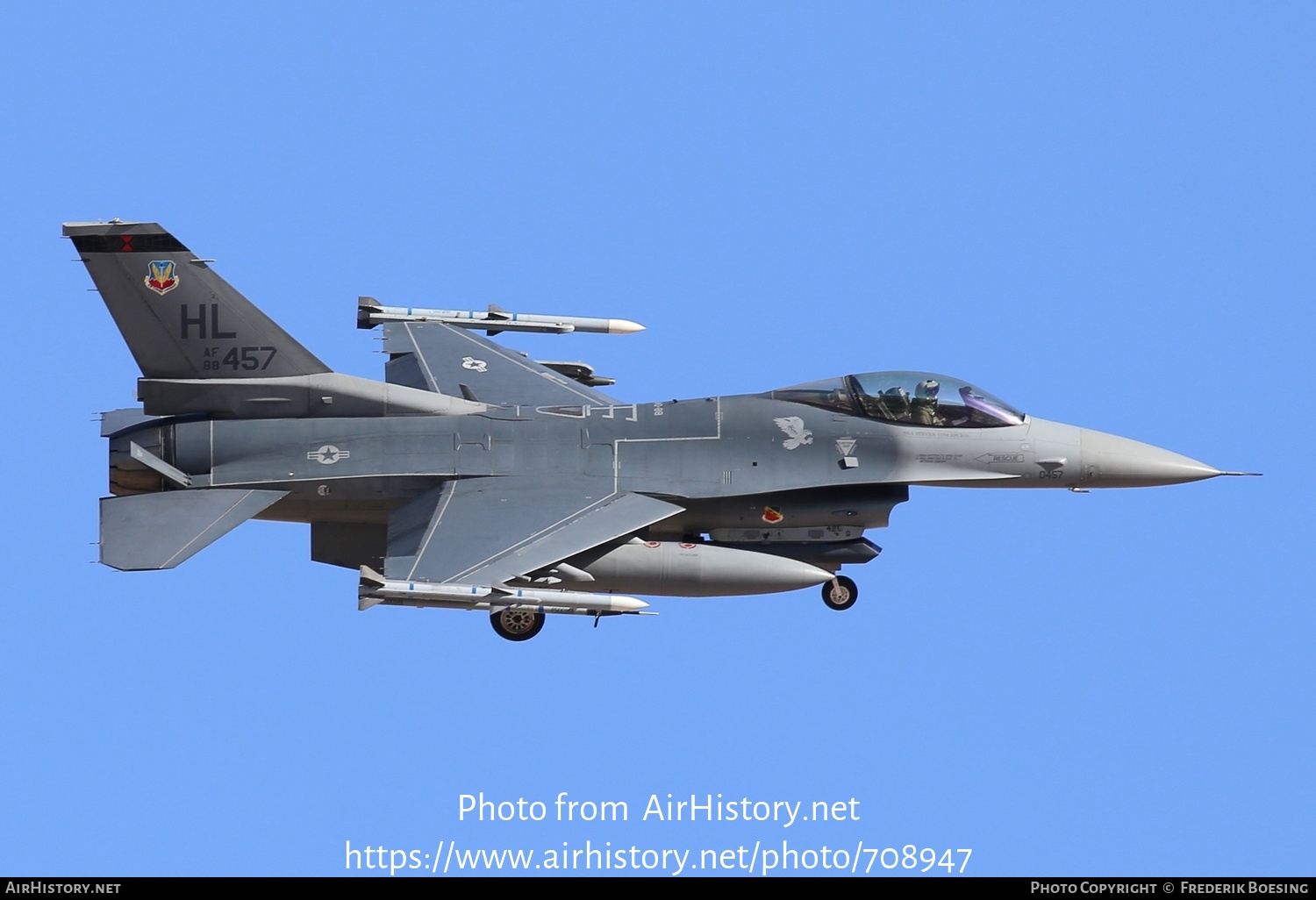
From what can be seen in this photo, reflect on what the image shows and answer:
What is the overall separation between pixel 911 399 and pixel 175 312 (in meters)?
7.18

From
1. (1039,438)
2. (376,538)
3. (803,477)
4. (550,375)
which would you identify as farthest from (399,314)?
(1039,438)

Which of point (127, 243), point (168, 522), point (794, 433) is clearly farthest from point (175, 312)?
point (794, 433)

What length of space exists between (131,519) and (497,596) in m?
3.76

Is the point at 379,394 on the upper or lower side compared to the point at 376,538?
upper

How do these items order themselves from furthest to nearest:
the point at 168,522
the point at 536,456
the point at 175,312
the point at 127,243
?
the point at 536,456 → the point at 175,312 → the point at 127,243 → the point at 168,522

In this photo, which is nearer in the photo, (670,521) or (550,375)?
(670,521)

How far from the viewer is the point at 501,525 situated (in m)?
19.6

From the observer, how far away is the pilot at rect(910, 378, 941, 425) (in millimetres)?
20531

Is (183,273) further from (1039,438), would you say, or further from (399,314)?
(1039,438)

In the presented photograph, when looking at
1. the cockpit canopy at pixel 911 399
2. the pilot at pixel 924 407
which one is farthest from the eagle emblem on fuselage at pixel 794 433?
the pilot at pixel 924 407

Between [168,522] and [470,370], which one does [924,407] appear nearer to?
[470,370]

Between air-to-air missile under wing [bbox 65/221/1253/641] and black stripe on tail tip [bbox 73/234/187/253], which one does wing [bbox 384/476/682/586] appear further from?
black stripe on tail tip [bbox 73/234/187/253]

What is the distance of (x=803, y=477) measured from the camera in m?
20.3

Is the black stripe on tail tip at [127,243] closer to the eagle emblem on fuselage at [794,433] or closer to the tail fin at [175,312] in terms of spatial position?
the tail fin at [175,312]
